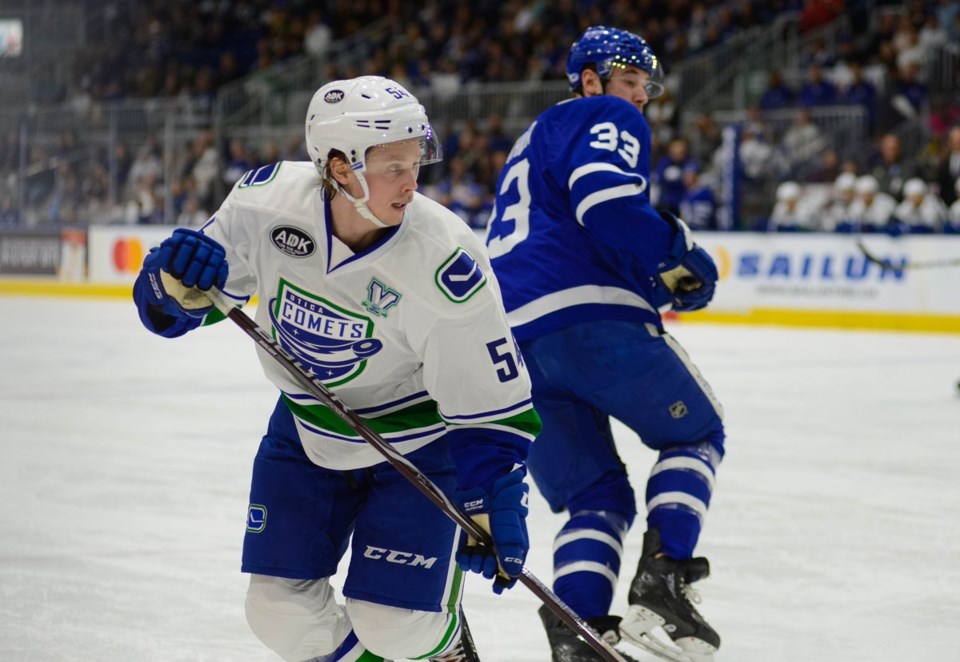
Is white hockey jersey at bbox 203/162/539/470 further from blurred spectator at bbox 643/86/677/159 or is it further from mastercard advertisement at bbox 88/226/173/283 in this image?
mastercard advertisement at bbox 88/226/173/283

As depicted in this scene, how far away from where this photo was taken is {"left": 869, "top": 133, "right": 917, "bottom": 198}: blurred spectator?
10.6m

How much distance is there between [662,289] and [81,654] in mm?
1400

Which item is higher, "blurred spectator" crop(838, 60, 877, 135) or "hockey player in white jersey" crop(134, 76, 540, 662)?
"hockey player in white jersey" crop(134, 76, 540, 662)

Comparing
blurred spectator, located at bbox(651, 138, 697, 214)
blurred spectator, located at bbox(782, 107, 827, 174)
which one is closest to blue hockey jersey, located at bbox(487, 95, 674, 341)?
blurred spectator, located at bbox(651, 138, 697, 214)

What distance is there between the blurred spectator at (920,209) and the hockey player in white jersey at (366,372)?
27.0 feet

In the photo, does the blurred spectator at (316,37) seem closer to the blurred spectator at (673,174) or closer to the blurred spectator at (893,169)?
the blurred spectator at (673,174)

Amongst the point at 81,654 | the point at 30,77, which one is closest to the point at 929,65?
the point at 30,77

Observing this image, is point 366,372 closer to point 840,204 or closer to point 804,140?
point 840,204

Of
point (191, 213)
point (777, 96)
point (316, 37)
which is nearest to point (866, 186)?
point (777, 96)

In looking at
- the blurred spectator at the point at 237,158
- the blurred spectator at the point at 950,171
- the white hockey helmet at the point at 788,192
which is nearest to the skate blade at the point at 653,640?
the blurred spectator at the point at 950,171

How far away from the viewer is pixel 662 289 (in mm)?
2951

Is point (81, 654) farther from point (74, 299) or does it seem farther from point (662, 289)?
point (74, 299)

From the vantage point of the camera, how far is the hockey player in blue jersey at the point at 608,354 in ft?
8.91

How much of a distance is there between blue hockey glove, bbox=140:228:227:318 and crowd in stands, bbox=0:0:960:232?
26.8 ft
